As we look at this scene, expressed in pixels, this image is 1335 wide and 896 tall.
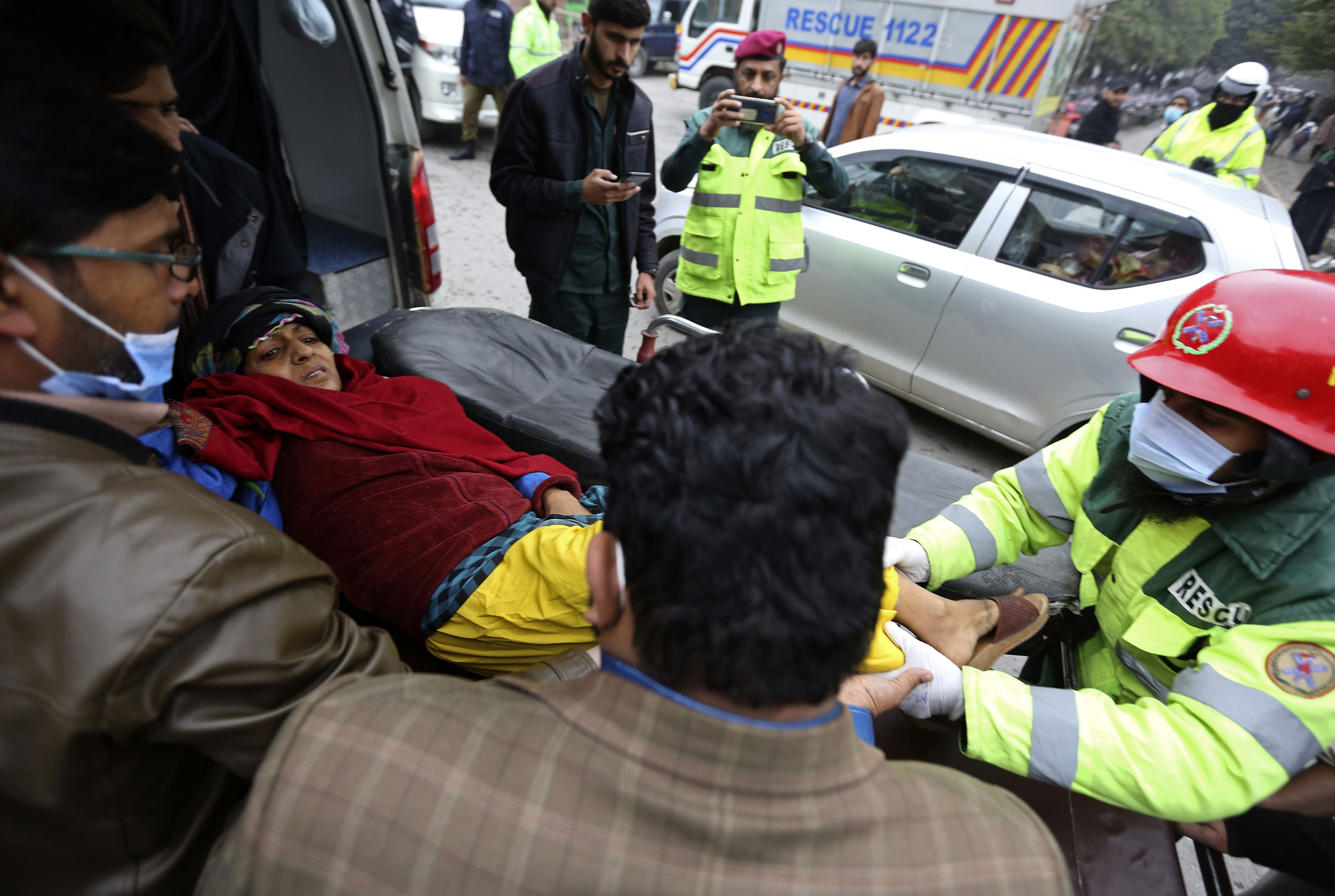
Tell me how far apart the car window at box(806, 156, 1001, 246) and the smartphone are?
0.66m

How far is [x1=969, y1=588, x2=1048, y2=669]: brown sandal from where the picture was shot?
1556 mm

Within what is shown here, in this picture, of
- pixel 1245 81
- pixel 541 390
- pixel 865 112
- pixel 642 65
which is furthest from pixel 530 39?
pixel 642 65

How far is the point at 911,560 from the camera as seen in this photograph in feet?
5.45

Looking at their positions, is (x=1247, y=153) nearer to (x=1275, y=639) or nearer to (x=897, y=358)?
(x=897, y=358)

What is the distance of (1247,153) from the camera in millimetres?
5797

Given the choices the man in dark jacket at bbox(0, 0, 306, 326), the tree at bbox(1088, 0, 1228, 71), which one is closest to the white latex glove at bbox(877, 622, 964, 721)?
the man in dark jacket at bbox(0, 0, 306, 326)

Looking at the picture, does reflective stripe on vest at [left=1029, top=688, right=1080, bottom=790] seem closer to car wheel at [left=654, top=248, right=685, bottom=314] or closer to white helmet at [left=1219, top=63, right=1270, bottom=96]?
car wheel at [left=654, top=248, right=685, bottom=314]

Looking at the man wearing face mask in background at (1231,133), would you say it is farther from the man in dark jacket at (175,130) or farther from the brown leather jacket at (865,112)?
the man in dark jacket at (175,130)

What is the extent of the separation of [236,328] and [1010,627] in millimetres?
2297

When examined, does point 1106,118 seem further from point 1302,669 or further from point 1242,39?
point 1242,39

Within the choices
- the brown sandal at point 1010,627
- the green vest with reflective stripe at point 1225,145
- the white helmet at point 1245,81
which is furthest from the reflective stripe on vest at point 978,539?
the white helmet at point 1245,81

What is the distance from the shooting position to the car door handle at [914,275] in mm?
3887

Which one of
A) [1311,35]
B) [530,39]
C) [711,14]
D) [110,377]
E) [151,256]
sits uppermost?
A: [1311,35]

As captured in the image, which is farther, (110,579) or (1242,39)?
(1242,39)
